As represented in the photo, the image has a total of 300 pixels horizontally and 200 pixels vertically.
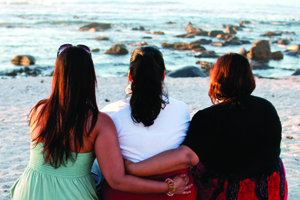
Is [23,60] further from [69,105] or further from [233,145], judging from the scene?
[233,145]

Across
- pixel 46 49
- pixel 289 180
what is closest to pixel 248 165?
pixel 289 180

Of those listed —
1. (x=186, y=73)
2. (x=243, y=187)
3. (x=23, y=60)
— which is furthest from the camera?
(x=23, y=60)

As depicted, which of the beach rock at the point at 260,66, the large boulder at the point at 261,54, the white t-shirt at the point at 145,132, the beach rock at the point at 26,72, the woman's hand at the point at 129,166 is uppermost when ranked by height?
the white t-shirt at the point at 145,132

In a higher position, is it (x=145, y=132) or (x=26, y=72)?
(x=145, y=132)

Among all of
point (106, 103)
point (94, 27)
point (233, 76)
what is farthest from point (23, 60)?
point (94, 27)

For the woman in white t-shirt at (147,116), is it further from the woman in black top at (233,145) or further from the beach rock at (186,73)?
the beach rock at (186,73)

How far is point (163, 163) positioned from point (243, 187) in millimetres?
673

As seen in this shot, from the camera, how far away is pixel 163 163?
77.8 inches

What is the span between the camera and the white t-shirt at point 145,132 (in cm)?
197

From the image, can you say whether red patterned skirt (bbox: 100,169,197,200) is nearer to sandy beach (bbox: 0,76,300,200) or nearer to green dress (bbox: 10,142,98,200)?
green dress (bbox: 10,142,98,200)

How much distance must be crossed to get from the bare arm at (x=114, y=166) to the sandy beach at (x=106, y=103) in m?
1.77

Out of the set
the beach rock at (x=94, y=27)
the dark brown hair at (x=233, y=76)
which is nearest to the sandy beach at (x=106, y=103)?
the dark brown hair at (x=233, y=76)

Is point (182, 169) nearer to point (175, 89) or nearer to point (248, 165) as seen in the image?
point (248, 165)

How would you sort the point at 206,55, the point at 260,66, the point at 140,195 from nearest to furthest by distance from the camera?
the point at 140,195 → the point at 260,66 → the point at 206,55
